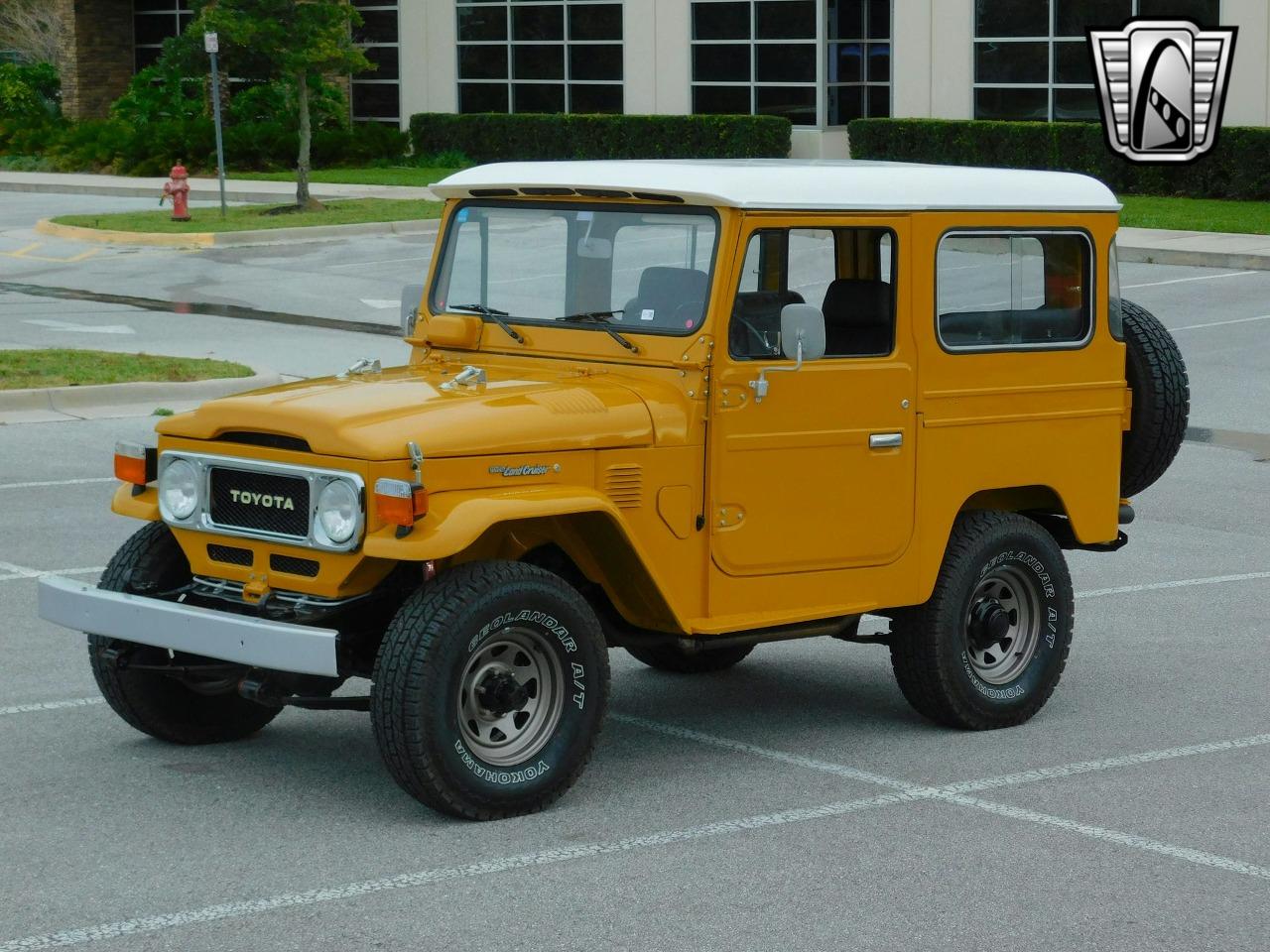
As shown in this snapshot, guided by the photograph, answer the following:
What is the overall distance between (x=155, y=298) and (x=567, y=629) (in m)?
18.9

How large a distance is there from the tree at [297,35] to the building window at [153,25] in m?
16.0

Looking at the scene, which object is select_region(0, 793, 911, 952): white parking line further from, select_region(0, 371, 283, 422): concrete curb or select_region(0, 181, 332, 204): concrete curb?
select_region(0, 181, 332, 204): concrete curb

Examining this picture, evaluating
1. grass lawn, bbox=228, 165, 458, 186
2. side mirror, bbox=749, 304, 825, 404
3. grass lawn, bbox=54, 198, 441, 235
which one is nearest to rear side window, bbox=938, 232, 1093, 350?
side mirror, bbox=749, 304, 825, 404

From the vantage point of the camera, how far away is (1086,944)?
542cm

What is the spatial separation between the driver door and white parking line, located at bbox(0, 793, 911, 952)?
910 millimetres

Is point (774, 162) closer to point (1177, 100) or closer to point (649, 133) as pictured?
point (1177, 100)

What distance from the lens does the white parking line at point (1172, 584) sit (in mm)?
10375

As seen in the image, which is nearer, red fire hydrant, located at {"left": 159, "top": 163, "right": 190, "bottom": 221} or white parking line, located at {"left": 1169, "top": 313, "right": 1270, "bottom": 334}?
white parking line, located at {"left": 1169, "top": 313, "right": 1270, "bottom": 334}

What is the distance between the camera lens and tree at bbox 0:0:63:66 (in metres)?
51.1

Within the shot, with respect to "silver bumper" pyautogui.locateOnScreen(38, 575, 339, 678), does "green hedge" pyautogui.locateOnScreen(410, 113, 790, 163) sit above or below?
above

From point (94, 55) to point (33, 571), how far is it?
41070mm

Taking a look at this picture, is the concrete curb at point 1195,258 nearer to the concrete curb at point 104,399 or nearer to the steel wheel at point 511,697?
the concrete curb at point 104,399

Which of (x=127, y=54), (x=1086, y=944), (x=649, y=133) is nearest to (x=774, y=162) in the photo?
(x=1086, y=944)

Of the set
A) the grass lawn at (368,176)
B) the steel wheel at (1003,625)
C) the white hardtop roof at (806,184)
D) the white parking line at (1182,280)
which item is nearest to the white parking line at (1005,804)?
the steel wheel at (1003,625)
